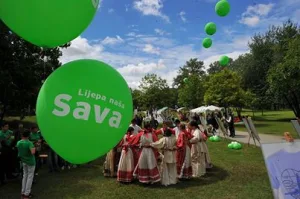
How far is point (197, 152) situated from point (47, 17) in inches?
277

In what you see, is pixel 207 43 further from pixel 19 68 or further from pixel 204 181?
pixel 19 68

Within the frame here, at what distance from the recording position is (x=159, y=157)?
29.3 ft

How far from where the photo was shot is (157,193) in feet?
24.0

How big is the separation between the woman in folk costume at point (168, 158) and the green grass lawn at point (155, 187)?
0.86 ft

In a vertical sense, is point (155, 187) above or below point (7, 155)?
below

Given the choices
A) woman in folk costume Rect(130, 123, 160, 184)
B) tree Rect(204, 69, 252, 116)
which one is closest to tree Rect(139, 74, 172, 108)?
tree Rect(204, 69, 252, 116)

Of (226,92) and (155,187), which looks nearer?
(155,187)

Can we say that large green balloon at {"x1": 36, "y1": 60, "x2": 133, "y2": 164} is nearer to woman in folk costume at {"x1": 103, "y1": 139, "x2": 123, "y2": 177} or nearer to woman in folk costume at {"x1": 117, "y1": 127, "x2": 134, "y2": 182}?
woman in folk costume at {"x1": 117, "y1": 127, "x2": 134, "y2": 182}

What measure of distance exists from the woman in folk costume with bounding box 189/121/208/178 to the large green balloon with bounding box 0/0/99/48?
244 inches

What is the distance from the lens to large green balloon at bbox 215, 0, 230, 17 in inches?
399

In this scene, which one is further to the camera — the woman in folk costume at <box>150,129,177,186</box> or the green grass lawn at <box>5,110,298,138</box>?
the green grass lawn at <box>5,110,298,138</box>

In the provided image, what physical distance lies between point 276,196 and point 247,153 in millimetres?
8439

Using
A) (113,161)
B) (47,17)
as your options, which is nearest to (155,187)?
(113,161)

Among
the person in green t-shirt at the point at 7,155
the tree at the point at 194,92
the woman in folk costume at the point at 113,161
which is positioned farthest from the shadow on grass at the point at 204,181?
the tree at the point at 194,92
